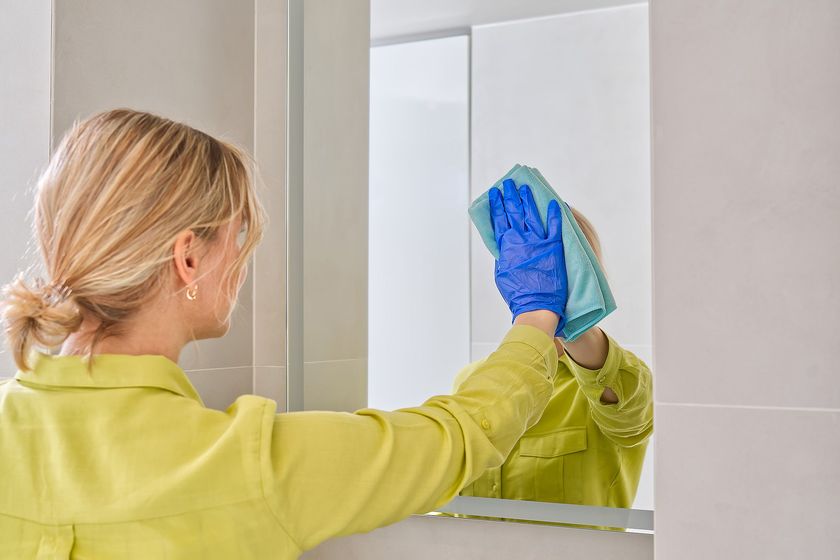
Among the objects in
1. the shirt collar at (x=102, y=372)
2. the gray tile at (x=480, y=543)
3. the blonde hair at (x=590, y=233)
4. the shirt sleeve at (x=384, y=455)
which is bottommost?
the gray tile at (x=480, y=543)

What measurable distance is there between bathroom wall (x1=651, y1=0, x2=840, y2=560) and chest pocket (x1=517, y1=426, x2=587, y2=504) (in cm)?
14

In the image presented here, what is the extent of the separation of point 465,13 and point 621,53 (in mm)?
205

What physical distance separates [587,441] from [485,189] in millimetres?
329

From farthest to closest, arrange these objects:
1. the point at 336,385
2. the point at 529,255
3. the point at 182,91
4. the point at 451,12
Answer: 1. the point at 182,91
2. the point at 336,385
3. the point at 451,12
4. the point at 529,255

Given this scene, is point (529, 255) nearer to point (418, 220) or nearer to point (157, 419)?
point (418, 220)

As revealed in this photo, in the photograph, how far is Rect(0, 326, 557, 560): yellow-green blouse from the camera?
2.03 feet

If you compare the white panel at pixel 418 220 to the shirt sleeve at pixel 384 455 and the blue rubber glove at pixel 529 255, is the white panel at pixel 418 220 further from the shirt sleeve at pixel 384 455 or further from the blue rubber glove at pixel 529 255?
the shirt sleeve at pixel 384 455

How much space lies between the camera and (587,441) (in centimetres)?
90

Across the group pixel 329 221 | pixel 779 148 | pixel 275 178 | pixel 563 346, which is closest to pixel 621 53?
pixel 779 148

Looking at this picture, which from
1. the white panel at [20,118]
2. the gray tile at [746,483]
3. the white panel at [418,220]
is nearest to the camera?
the gray tile at [746,483]

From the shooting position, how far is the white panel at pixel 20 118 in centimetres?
111

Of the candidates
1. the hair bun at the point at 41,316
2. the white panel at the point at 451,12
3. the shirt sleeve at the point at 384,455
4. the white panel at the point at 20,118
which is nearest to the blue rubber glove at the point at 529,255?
the shirt sleeve at the point at 384,455

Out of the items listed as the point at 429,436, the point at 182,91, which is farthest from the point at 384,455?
the point at 182,91

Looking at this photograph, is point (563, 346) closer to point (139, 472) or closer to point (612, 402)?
point (612, 402)
